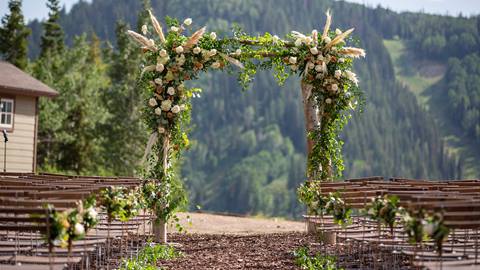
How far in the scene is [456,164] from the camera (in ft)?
438

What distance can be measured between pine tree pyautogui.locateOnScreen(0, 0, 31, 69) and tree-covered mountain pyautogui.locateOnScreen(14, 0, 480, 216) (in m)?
66.5

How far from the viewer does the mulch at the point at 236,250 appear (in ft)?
38.4

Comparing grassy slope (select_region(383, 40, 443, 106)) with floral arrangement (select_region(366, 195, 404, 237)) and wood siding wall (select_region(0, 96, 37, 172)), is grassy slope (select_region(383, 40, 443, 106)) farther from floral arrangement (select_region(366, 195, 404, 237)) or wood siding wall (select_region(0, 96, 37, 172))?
floral arrangement (select_region(366, 195, 404, 237))

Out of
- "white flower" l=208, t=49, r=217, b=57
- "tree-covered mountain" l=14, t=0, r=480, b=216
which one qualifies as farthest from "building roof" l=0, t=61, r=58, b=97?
"tree-covered mountain" l=14, t=0, r=480, b=216

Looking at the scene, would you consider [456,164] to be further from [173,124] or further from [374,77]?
[173,124]

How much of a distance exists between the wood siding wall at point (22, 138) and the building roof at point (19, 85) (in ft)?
1.59

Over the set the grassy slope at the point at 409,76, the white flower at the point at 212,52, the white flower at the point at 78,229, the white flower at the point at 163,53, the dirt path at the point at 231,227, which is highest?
the grassy slope at the point at 409,76

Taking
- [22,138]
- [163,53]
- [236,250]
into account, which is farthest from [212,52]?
[22,138]

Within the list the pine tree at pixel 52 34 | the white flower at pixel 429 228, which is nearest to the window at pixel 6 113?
the white flower at pixel 429 228

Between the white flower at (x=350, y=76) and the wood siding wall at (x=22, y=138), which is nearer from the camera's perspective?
the white flower at (x=350, y=76)

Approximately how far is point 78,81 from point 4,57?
176 inches

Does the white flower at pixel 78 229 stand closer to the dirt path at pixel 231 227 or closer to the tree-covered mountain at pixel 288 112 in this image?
the dirt path at pixel 231 227

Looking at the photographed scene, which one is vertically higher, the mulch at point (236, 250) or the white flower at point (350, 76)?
the white flower at point (350, 76)

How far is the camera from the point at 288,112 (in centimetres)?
14762
